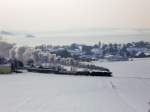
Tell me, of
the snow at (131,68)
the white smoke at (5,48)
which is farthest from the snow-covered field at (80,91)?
the white smoke at (5,48)

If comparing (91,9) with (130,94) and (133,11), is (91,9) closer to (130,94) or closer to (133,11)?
(133,11)

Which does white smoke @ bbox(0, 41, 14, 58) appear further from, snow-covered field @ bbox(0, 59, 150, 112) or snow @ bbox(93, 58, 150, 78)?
snow @ bbox(93, 58, 150, 78)

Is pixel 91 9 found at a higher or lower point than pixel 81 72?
higher

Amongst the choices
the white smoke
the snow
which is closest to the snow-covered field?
the snow

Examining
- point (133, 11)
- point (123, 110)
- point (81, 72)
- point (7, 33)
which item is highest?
point (133, 11)

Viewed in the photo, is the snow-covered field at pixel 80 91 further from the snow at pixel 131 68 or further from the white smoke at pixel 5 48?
the white smoke at pixel 5 48

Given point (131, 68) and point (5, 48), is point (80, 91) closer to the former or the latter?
point (131, 68)

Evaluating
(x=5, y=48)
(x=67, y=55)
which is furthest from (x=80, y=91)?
(x=5, y=48)

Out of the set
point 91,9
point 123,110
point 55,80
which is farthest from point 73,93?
point 91,9

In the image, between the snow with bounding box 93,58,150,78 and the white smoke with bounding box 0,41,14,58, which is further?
the white smoke with bounding box 0,41,14,58
